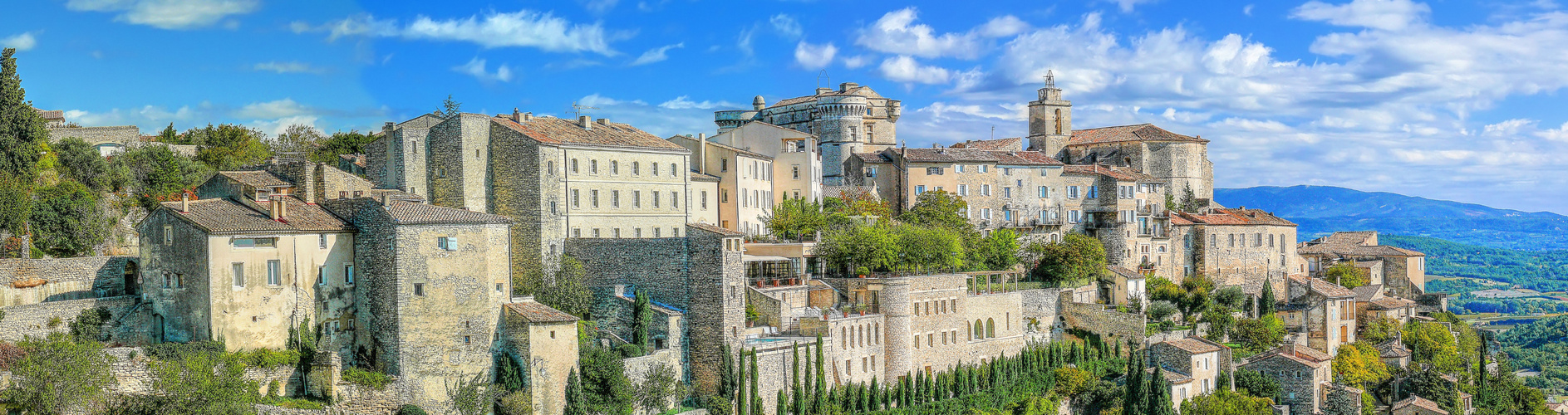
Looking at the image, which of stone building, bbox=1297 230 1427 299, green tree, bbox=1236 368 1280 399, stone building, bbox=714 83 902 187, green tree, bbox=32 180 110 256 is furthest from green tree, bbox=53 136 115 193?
stone building, bbox=1297 230 1427 299

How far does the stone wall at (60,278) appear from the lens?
44281mm

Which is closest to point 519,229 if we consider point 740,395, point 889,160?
point 740,395

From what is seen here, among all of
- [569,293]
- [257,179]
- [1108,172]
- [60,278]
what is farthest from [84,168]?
[1108,172]

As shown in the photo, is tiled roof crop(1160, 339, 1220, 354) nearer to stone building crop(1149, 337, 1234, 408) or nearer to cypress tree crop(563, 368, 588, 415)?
stone building crop(1149, 337, 1234, 408)

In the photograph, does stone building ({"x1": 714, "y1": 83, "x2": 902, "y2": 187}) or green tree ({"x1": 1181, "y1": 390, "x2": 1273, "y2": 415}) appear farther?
stone building ({"x1": 714, "y1": 83, "x2": 902, "y2": 187})

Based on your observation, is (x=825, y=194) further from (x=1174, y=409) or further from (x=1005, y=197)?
(x=1174, y=409)

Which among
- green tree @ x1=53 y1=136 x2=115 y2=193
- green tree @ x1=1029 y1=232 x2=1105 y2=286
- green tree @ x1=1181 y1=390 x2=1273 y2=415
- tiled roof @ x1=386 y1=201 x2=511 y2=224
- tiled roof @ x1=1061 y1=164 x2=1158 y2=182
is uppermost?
green tree @ x1=53 y1=136 x2=115 y2=193

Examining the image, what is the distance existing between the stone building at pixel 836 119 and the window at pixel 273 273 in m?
34.5

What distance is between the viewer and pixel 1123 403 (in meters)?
59.4

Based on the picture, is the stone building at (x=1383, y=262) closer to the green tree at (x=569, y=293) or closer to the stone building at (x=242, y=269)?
the green tree at (x=569, y=293)

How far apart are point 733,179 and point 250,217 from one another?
25.4 meters

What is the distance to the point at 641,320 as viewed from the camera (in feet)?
153

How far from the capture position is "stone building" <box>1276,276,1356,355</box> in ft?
245

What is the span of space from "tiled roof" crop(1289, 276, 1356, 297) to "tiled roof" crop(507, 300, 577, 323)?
167 ft
